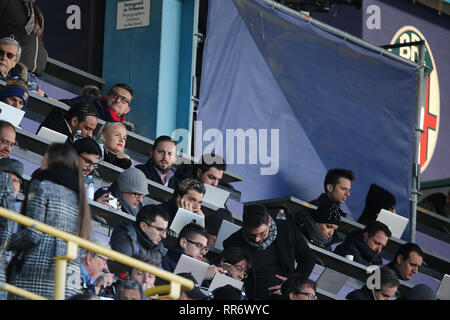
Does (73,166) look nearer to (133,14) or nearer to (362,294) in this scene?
(362,294)

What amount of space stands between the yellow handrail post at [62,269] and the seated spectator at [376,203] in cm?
571

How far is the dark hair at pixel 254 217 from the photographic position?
729cm

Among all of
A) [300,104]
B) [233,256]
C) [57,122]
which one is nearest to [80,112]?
[57,122]

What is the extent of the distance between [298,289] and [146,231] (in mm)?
965

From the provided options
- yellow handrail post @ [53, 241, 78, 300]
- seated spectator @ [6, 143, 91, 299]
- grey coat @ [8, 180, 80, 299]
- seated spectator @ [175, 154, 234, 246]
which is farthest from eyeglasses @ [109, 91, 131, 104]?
yellow handrail post @ [53, 241, 78, 300]

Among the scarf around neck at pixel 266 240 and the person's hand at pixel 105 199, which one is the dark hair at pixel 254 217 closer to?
the scarf around neck at pixel 266 240

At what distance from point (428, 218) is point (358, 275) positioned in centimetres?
288

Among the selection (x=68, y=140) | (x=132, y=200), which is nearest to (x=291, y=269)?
(x=132, y=200)

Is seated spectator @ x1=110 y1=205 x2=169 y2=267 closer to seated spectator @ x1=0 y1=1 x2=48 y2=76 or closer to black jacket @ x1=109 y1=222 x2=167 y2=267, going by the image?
black jacket @ x1=109 y1=222 x2=167 y2=267

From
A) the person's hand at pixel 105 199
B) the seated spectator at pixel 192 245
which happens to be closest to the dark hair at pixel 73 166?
the seated spectator at pixel 192 245

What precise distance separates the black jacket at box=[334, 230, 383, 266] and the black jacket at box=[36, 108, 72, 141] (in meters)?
2.42

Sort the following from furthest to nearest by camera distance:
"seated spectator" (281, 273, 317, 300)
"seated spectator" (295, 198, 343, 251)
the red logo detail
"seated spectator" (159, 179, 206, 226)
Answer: the red logo detail → "seated spectator" (295, 198, 343, 251) → "seated spectator" (159, 179, 206, 226) → "seated spectator" (281, 273, 317, 300)

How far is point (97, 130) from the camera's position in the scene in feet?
27.8

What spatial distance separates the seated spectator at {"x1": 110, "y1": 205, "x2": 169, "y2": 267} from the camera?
6.40 metres
